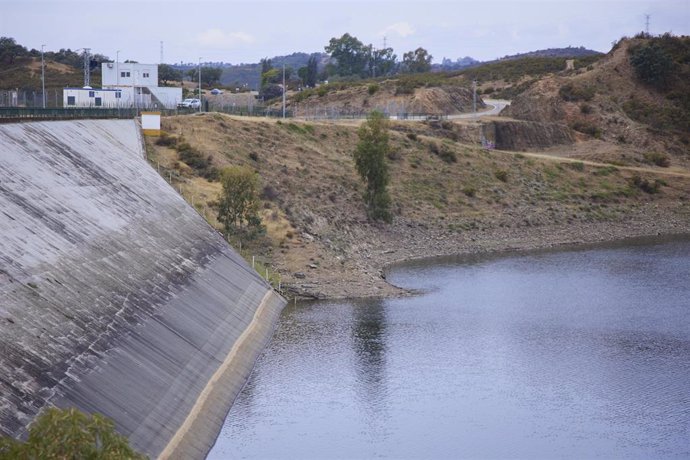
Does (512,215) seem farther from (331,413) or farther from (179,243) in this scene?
(331,413)

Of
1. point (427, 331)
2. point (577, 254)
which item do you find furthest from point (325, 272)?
point (577, 254)

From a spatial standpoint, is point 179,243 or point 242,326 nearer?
point 242,326

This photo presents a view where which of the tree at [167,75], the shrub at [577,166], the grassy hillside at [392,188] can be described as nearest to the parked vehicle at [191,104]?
the grassy hillside at [392,188]

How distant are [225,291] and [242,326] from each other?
3327mm

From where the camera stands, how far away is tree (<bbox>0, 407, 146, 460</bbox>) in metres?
18.5

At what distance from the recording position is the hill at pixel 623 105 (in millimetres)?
116250

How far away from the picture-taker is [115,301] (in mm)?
39031

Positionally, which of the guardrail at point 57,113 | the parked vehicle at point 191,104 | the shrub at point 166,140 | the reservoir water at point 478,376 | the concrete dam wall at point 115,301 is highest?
the parked vehicle at point 191,104

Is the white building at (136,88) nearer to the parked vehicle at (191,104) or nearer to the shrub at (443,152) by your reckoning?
the parked vehicle at (191,104)

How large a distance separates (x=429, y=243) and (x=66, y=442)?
62.0 m

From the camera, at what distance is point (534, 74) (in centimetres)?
15112

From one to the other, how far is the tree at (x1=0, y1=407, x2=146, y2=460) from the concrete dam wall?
8.08 metres

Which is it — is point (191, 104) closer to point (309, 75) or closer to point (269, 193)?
point (269, 193)

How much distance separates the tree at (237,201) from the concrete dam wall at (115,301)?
3968 mm
